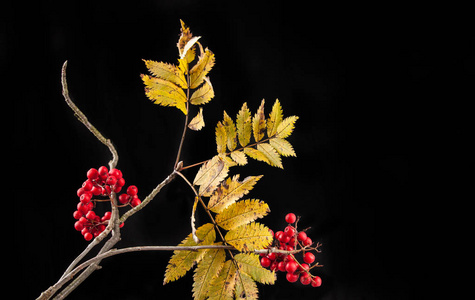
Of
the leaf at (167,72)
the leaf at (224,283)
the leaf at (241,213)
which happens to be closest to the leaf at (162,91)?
the leaf at (167,72)

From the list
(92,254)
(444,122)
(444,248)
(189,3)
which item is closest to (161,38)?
(189,3)

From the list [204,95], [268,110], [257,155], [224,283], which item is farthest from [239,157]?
[268,110]

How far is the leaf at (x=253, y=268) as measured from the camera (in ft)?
2.68

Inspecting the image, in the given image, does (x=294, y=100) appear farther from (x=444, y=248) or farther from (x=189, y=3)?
(x=444, y=248)

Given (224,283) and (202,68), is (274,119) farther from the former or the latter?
(224,283)

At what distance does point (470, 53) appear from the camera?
3.76 feet

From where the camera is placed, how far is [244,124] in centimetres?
91

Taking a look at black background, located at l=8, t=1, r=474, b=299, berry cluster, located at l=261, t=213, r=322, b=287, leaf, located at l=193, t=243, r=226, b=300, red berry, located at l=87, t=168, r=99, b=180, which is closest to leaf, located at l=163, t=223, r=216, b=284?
leaf, located at l=193, t=243, r=226, b=300

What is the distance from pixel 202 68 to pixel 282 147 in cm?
24

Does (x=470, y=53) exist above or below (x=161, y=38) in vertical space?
below

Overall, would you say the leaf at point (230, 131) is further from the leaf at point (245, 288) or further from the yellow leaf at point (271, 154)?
the leaf at point (245, 288)

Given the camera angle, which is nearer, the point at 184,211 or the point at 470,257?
the point at 470,257

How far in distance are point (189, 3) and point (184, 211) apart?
63 cm

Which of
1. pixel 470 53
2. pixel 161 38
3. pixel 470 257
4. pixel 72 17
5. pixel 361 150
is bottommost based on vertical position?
pixel 470 257
